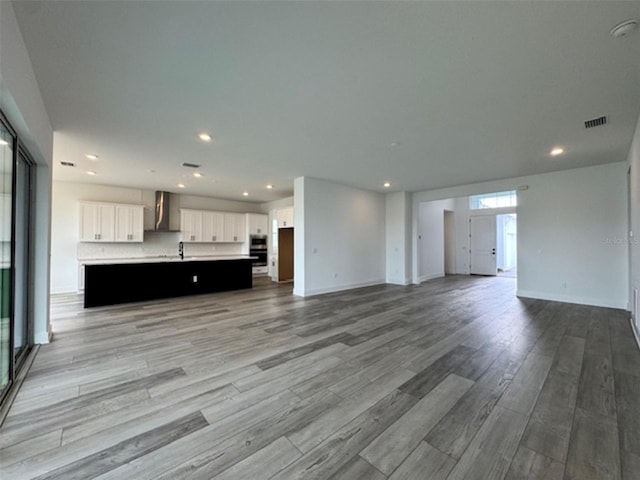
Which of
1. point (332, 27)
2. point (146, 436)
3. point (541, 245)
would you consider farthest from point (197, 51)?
point (541, 245)

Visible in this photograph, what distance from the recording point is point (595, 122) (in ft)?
10.9

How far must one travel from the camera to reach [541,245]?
232 inches

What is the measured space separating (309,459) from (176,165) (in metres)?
5.58

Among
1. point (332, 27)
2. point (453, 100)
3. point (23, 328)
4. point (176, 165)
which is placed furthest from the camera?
point (176, 165)

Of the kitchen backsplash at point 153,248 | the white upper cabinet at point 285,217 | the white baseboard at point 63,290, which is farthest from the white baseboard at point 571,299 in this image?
the white baseboard at point 63,290

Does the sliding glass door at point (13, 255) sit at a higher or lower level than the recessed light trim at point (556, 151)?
lower

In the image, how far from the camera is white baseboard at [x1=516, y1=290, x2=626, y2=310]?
16.6 ft

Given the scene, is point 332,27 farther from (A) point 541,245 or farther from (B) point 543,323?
(A) point 541,245

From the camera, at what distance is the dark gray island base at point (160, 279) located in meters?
5.28

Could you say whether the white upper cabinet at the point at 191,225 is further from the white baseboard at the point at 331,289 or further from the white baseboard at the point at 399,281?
the white baseboard at the point at 399,281

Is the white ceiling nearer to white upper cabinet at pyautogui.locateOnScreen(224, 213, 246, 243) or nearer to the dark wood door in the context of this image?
the dark wood door

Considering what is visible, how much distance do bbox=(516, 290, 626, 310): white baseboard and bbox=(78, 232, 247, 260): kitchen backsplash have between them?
27.7 feet

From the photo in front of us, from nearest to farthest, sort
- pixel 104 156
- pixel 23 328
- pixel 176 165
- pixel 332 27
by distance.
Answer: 1. pixel 332 27
2. pixel 23 328
3. pixel 104 156
4. pixel 176 165

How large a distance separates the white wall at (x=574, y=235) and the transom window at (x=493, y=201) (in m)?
→ 4.06
